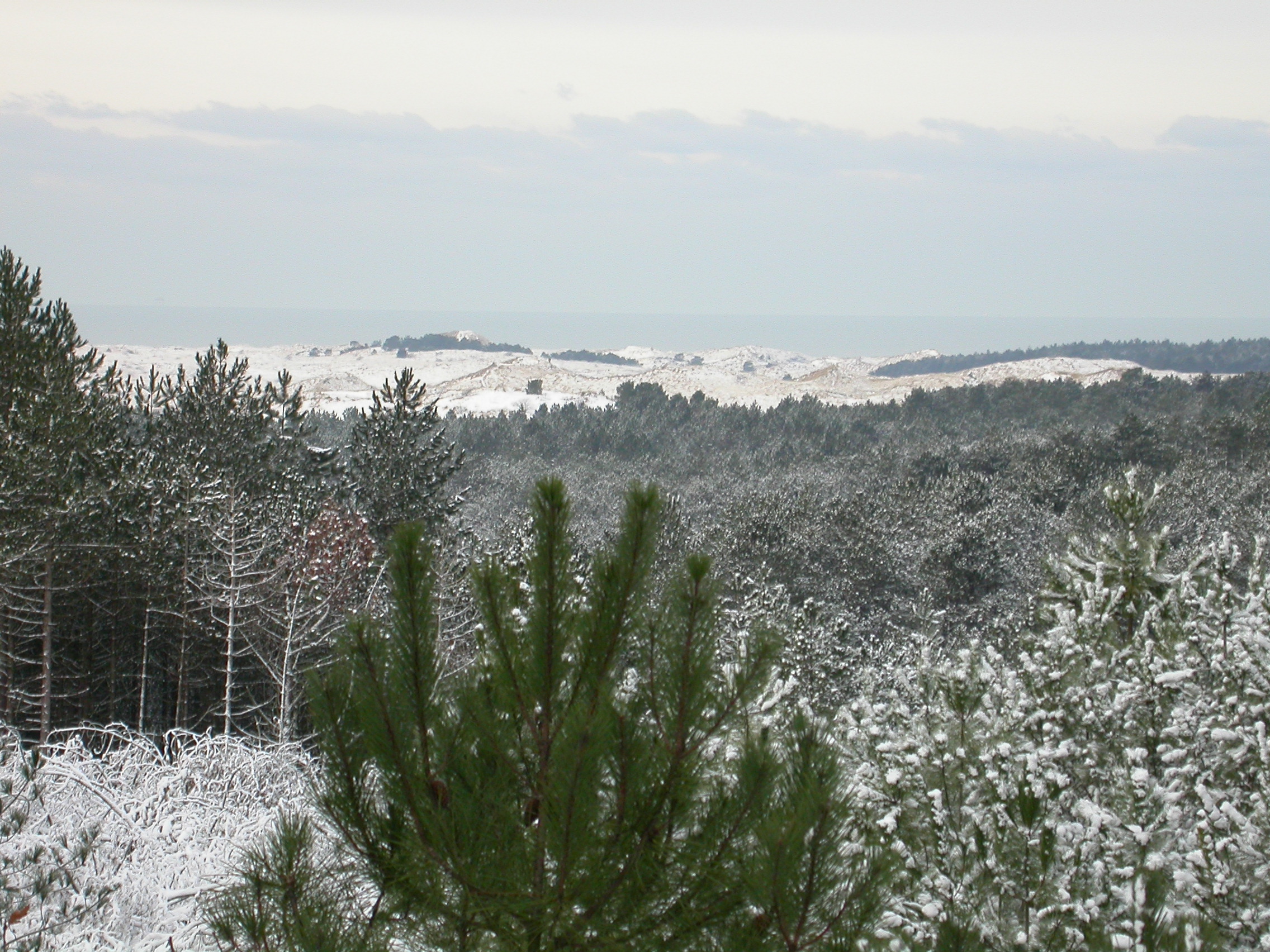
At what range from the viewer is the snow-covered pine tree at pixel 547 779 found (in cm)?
396

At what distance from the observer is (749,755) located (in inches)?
161

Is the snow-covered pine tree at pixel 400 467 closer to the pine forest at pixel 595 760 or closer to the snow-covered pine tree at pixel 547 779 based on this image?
the pine forest at pixel 595 760

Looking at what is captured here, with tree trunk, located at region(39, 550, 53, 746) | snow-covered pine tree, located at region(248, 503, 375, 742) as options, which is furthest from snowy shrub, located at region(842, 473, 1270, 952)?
tree trunk, located at region(39, 550, 53, 746)

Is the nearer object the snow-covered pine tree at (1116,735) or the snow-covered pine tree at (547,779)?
the snow-covered pine tree at (547,779)

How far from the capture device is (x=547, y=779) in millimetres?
4117

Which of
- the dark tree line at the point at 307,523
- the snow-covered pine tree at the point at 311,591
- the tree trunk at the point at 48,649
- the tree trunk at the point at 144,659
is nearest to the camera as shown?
the tree trunk at the point at 48,649

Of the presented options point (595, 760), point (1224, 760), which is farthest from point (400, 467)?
point (595, 760)

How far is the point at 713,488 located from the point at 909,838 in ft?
183

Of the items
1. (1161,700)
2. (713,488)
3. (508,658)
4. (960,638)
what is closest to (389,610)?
(508,658)

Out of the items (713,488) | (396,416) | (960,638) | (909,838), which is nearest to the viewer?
(909,838)

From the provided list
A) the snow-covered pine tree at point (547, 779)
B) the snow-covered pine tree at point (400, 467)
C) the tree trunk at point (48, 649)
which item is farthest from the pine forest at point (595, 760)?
the snow-covered pine tree at point (400, 467)

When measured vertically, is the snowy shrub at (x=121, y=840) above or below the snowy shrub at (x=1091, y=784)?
below

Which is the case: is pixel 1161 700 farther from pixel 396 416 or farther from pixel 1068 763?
pixel 396 416

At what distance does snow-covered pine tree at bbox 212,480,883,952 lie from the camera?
3.96 metres
